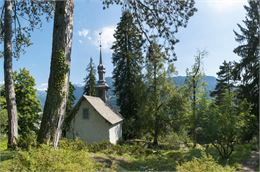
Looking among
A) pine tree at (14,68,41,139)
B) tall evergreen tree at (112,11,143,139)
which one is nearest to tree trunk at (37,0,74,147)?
tall evergreen tree at (112,11,143,139)

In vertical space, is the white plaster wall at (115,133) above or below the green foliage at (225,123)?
below

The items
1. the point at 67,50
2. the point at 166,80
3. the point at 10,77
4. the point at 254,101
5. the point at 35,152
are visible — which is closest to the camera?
the point at 35,152

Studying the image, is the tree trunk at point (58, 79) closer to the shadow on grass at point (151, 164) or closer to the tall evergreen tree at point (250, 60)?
the shadow on grass at point (151, 164)

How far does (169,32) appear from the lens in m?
9.60

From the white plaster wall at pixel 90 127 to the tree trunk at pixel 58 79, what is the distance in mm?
27865

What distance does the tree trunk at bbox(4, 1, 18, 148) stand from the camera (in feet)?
45.4

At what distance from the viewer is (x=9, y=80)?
13.9 m

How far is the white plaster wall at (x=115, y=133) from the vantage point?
117 feet

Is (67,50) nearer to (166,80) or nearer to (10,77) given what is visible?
(10,77)

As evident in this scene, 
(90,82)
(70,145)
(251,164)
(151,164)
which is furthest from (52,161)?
(90,82)

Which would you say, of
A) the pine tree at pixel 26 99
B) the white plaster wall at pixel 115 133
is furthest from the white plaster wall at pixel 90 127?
the pine tree at pixel 26 99

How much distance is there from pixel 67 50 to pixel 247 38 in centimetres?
3062

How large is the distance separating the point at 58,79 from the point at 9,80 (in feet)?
23.5

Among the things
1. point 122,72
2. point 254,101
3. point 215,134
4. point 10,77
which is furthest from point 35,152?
point 122,72
